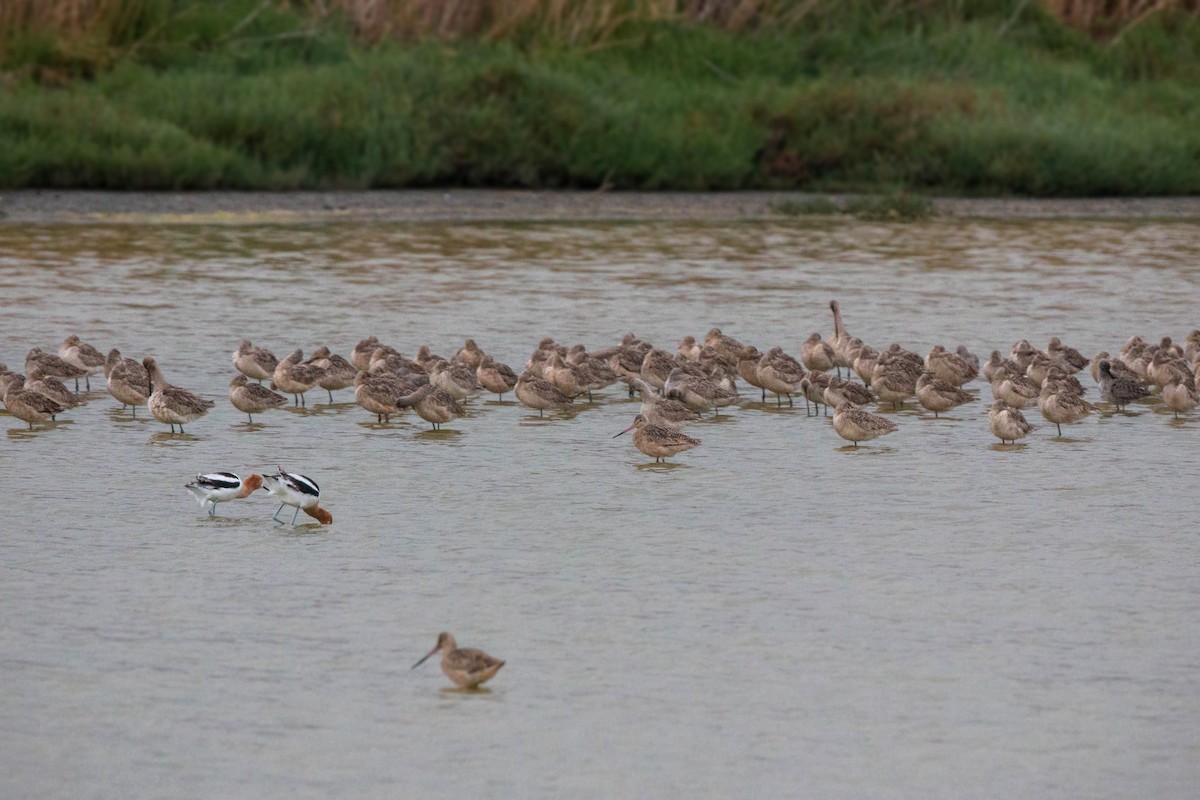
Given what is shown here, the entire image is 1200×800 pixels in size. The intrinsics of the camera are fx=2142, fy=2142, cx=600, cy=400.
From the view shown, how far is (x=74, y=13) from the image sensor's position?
32.9m

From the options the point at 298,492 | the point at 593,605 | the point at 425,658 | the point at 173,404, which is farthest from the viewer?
the point at 173,404

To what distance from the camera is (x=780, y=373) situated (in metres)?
16.3

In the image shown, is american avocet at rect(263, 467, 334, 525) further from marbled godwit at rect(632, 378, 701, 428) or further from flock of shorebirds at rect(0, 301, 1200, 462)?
marbled godwit at rect(632, 378, 701, 428)

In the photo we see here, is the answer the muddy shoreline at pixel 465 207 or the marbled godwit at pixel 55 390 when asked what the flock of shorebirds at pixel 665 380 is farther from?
the muddy shoreline at pixel 465 207

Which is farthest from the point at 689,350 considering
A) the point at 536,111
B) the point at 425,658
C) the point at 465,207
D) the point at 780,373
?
the point at 536,111

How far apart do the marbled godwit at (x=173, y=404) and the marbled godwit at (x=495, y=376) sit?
2.19 m

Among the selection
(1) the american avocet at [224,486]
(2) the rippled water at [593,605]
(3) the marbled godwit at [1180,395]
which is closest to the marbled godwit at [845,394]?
(2) the rippled water at [593,605]

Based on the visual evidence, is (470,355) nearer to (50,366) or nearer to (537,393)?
(537,393)

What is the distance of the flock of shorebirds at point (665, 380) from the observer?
1508 centimetres

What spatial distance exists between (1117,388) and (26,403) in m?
7.96

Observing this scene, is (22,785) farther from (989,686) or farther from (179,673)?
(989,686)

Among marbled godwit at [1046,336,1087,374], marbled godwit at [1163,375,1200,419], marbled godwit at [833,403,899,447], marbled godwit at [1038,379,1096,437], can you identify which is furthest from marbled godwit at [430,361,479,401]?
marbled godwit at [1163,375,1200,419]

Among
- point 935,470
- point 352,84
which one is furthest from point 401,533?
point 352,84

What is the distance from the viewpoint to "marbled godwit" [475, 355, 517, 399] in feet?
53.4
